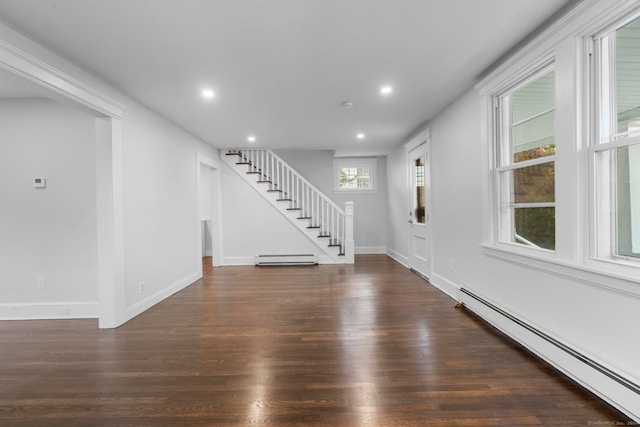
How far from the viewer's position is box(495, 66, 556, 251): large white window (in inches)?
94.3

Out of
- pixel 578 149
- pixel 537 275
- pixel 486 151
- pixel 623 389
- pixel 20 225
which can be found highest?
pixel 486 151

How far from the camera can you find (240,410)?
177 centimetres

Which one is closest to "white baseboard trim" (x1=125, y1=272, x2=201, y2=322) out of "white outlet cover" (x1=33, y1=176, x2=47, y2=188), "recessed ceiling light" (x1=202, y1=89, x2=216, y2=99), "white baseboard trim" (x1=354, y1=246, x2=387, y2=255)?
"white outlet cover" (x1=33, y1=176, x2=47, y2=188)

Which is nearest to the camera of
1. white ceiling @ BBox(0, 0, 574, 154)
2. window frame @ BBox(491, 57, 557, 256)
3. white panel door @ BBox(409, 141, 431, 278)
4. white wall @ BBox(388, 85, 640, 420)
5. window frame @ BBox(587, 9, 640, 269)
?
white wall @ BBox(388, 85, 640, 420)

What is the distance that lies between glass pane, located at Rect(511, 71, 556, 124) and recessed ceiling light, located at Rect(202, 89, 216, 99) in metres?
3.13

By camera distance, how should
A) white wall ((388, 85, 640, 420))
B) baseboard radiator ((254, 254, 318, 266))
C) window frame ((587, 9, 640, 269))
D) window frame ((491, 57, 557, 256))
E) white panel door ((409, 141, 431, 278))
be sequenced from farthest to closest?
baseboard radiator ((254, 254, 318, 266)), white panel door ((409, 141, 431, 278)), window frame ((491, 57, 557, 256)), window frame ((587, 9, 640, 269)), white wall ((388, 85, 640, 420))

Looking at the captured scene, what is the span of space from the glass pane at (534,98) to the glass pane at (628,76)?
1.61ft

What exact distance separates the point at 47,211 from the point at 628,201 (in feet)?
17.0

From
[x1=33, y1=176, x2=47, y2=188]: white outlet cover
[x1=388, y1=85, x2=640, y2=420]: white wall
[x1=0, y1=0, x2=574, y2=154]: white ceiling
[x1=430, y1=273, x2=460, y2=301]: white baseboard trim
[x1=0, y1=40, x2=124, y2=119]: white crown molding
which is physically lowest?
[x1=430, y1=273, x2=460, y2=301]: white baseboard trim

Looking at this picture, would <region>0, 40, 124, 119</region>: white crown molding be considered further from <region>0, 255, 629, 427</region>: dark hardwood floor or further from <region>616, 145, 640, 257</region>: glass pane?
<region>616, 145, 640, 257</region>: glass pane

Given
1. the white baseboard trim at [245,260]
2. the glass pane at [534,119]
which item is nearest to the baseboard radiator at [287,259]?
the white baseboard trim at [245,260]

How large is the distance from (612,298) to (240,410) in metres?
2.30

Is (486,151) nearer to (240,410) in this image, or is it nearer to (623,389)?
(623,389)

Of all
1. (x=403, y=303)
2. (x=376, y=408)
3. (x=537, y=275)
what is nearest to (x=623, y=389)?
(x=537, y=275)
